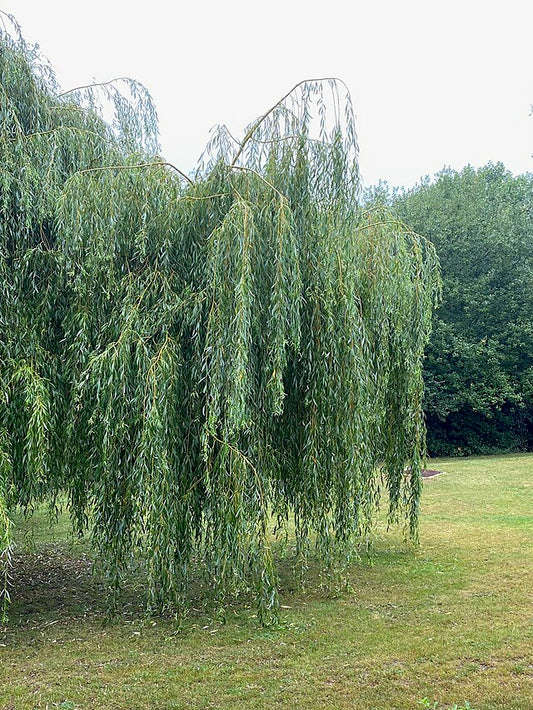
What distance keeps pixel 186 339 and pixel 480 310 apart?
15.4 m

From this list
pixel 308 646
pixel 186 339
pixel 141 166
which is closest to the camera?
pixel 308 646

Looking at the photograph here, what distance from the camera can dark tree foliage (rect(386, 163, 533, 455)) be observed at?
1884 centimetres

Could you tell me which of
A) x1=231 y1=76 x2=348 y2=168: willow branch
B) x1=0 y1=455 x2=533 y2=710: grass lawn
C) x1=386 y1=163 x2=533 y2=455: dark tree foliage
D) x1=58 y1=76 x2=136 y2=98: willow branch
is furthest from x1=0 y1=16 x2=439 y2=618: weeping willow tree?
x1=386 y1=163 x2=533 y2=455: dark tree foliage

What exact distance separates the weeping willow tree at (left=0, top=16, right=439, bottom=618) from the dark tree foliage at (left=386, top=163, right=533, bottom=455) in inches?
552

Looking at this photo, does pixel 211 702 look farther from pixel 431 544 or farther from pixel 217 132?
pixel 431 544

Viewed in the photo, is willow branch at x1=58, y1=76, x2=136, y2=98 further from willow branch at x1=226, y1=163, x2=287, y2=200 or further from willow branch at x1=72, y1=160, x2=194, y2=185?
willow branch at x1=226, y1=163, x2=287, y2=200

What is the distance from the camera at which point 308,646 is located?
16.8 ft

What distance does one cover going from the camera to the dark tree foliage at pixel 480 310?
18.8 meters

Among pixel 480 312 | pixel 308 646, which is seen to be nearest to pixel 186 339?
pixel 308 646

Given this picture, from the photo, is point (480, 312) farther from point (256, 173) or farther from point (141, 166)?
point (141, 166)

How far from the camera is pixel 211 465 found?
16.7 feet

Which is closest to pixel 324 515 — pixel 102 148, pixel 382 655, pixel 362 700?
pixel 382 655

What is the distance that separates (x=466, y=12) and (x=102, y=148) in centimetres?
386

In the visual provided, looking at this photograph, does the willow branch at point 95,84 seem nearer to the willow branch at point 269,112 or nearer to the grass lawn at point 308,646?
the willow branch at point 269,112
